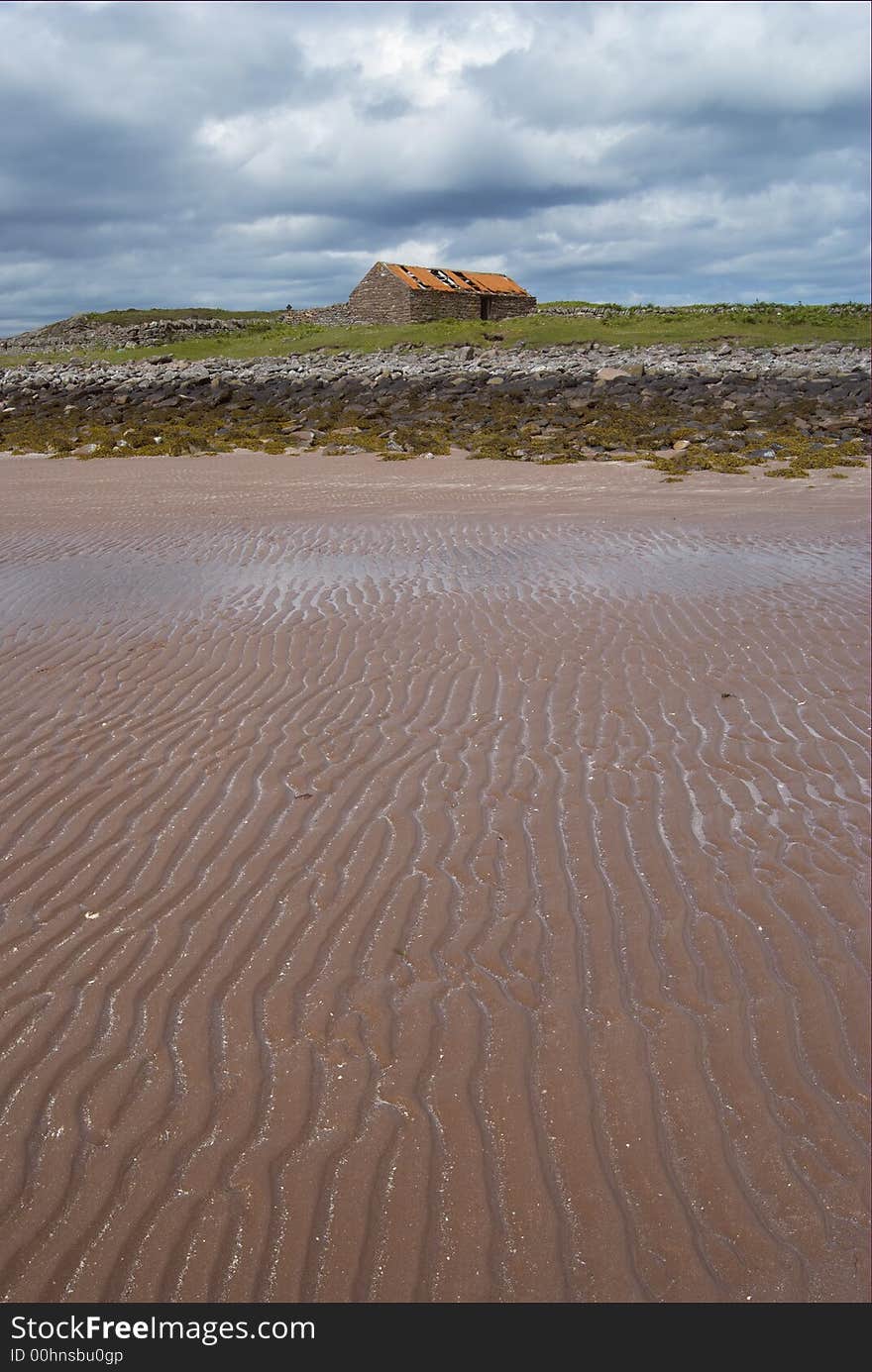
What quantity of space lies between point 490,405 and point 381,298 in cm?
2314

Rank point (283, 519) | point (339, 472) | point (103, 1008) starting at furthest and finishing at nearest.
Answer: point (339, 472)
point (283, 519)
point (103, 1008)

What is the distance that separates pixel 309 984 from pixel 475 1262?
1524mm

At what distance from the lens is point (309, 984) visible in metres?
4.33

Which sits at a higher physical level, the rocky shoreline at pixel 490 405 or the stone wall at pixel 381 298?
the stone wall at pixel 381 298

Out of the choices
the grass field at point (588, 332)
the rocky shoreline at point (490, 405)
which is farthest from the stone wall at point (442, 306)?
the rocky shoreline at point (490, 405)

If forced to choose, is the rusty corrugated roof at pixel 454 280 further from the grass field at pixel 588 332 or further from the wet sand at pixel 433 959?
the wet sand at pixel 433 959

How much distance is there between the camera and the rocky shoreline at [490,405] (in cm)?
2605

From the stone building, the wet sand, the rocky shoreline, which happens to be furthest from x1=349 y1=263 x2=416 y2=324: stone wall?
the wet sand

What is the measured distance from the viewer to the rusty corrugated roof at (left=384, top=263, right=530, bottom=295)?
4956 centimetres

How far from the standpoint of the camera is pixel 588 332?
43.6 m

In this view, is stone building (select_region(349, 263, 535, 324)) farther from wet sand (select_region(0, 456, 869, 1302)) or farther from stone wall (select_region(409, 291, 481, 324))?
wet sand (select_region(0, 456, 869, 1302))
